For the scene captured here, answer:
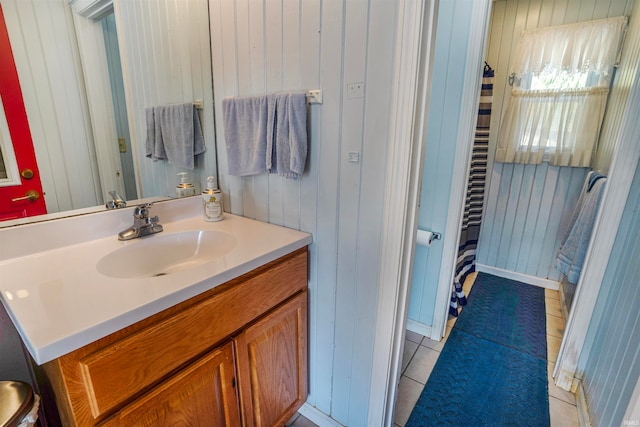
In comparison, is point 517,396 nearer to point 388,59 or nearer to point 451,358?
point 451,358

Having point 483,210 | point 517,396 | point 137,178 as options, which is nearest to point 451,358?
point 517,396

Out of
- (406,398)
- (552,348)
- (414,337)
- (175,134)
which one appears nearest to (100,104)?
(175,134)

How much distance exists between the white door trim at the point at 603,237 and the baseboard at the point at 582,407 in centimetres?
5

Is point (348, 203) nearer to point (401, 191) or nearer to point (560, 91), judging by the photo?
point (401, 191)

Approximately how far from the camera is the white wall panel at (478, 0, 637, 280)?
7.25ft

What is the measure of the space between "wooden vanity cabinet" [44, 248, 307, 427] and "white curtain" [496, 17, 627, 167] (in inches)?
88.3

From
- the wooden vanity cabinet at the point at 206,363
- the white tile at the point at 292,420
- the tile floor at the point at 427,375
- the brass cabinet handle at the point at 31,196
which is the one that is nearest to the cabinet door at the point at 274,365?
the wooden vanity cabinet at the point at 206,363

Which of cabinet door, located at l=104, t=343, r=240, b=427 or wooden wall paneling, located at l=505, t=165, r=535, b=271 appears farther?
wooden wall paneling, located at l=505, t=165, r=535, b=271

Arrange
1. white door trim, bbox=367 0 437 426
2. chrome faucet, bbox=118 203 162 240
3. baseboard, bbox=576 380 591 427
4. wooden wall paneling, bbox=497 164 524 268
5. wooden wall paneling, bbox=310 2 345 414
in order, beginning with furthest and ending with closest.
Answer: wooden wall paneling, bbox=497 164 524 268 → baseboard, bbox=576 380 591 427 → chrome faucet, bbox=118 203 162 240 → wooden wall paneling, bbox=310 2 345 414 → white door trim, bbox=367 0 437 426

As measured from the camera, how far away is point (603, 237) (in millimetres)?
1341

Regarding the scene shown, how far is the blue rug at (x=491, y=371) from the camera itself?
1.39 m

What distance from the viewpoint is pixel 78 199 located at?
1.04 m

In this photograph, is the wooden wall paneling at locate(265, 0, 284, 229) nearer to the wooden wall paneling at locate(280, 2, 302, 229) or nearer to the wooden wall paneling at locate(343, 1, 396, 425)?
the wooden wall paneling at locate(280, 2, 302, 229)

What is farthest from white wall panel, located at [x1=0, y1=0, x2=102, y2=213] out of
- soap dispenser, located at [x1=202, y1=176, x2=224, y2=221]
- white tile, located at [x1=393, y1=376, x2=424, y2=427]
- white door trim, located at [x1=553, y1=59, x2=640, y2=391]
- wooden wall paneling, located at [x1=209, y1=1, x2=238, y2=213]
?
white door trim, located at [x1=553, y1=59, x2=640, y2=391]
